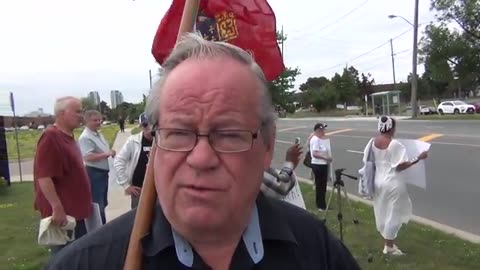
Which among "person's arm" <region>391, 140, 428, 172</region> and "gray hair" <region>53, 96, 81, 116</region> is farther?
"person's arm" <region>391, 140, 428, 172</region>

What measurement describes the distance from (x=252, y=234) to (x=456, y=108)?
184ft

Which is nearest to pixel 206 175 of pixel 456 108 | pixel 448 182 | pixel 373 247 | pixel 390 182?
pixel 373 247

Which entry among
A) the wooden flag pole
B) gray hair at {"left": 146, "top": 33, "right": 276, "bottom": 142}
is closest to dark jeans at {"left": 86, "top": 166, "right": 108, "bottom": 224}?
the wooden flag pole

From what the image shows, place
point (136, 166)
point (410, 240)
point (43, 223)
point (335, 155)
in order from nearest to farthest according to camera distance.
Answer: point (43, 223)
point (136, 166)
point (410, 240)
point (335, 155)

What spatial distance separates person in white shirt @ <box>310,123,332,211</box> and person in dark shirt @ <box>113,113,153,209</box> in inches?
164

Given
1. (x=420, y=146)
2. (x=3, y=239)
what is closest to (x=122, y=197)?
(x=3, y=239)

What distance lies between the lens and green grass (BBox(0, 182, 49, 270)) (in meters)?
7.08

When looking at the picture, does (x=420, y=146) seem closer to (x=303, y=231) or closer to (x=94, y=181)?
(x=94, y=181)

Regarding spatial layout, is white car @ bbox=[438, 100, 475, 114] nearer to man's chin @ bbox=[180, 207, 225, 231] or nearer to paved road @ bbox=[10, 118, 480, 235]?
paved road @ bbox=[10, 118, 480, 235]

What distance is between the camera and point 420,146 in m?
7.55

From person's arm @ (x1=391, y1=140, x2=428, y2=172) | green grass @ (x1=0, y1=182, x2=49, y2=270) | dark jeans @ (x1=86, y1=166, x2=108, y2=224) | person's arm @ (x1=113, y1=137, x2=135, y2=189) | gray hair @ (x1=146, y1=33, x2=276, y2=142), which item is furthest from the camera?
dark jeans @ (x1=86, y1=166, x2=108, y2=224)

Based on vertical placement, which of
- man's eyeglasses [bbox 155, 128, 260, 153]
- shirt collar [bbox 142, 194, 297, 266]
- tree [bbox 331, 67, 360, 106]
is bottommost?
shirt collar [bbox 142, 194, 297, 266]

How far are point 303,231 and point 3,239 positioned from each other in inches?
305

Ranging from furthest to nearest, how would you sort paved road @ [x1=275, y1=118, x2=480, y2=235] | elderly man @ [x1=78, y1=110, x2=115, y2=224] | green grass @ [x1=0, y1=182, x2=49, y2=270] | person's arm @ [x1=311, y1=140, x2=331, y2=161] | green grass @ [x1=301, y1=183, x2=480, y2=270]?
person's arm @ [x1=311, y1=140, x2=331, y2=161]
paved road @ [x1=275, y1=118, x2=480, y2=235]
elderly man @ [x1=78, y1=110, x2=115, y2=224]
green grass @ [x1=0, y1=182, x2=49, y2=270]
green grass @ [x1=301, y1=183, x2=480, y2=270]
